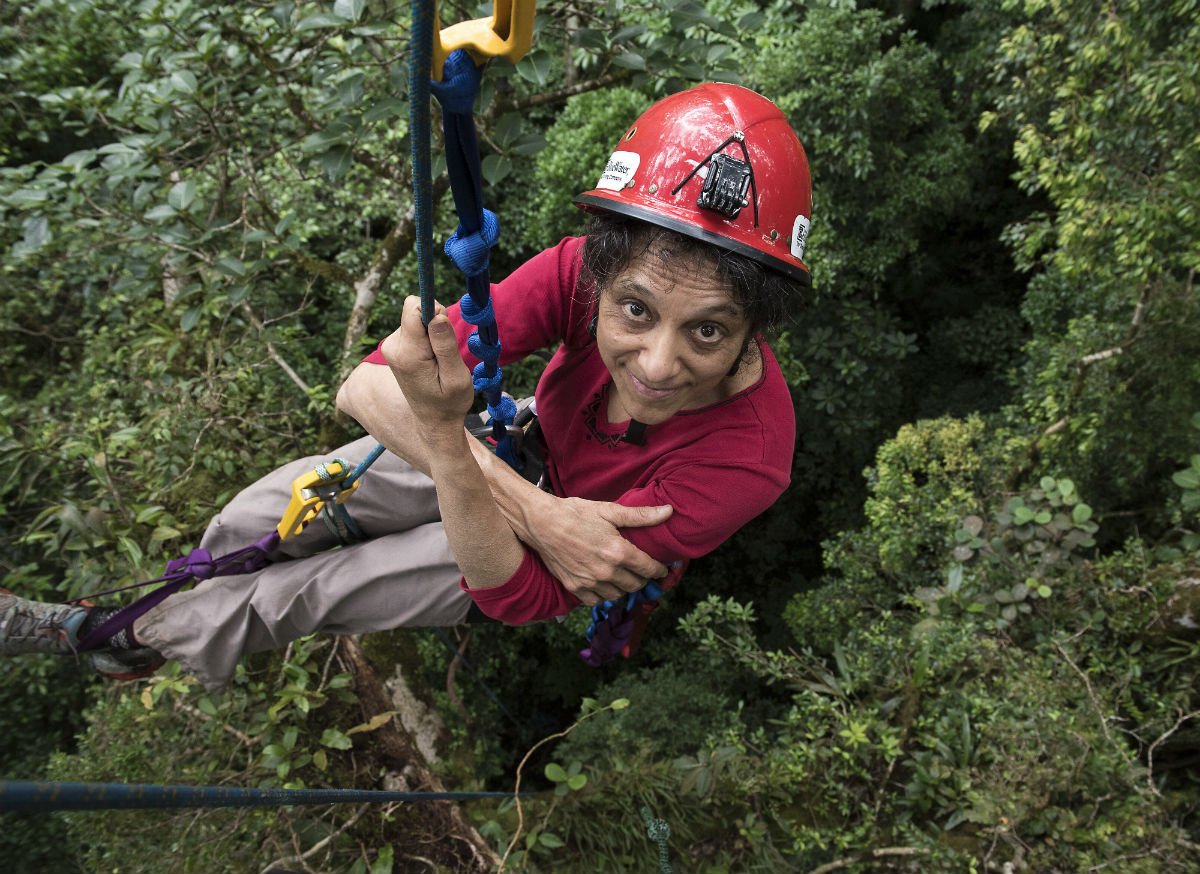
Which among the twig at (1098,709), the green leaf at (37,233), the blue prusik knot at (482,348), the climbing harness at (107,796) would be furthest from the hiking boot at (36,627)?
the twig at (1098,709)

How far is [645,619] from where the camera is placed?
2.27 meters

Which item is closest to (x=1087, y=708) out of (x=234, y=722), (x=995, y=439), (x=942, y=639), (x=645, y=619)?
(x=942, y=639)

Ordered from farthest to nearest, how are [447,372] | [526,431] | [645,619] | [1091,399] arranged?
[1091,399] → [645,619] → [526,431] → [447,372]

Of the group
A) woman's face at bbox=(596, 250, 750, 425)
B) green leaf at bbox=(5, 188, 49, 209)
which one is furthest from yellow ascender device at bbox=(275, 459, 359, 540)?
green leaf at bbox=(5, 188, 49, 209)

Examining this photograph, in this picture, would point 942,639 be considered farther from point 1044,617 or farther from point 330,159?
point 330,159

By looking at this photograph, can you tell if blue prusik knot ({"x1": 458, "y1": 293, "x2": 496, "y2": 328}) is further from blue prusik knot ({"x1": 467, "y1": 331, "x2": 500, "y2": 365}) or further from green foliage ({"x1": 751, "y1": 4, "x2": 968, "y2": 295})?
green foliage ({"x1": 751, "y1": 4, "x2": 968, "y2": 295})

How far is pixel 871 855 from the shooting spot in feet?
9.29

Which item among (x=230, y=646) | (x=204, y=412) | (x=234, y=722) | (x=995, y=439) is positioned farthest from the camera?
(x=995, y=439)

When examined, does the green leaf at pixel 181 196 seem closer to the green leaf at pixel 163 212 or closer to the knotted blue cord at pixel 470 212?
the green leaf at pixel 163 212

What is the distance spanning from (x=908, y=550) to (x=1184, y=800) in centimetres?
195

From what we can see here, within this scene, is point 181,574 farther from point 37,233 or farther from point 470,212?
point 470,212

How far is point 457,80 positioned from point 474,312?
0.43 metres

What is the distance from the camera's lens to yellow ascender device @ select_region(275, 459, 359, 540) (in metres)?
1.95

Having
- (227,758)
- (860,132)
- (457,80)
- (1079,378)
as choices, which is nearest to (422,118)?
(457,80)
